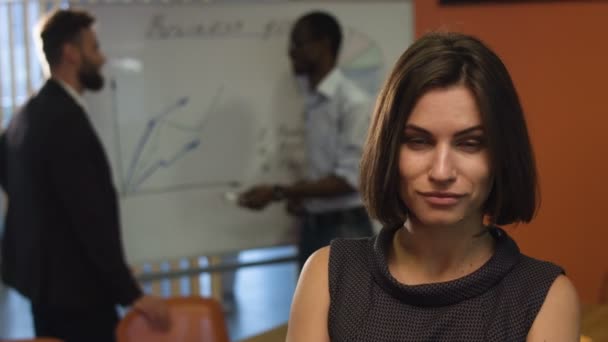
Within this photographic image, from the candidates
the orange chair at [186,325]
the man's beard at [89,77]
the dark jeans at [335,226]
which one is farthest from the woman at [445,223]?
the dark jeans at [335,226]

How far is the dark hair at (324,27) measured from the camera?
10.3 feet

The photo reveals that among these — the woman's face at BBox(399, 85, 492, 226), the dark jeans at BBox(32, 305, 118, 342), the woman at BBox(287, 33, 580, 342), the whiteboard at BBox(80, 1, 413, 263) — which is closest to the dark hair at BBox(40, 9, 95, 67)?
the whiteboard at BBox(80, 1, 413, 263)

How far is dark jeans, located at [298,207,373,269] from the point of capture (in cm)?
304

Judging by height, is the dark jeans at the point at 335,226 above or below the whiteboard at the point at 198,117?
below

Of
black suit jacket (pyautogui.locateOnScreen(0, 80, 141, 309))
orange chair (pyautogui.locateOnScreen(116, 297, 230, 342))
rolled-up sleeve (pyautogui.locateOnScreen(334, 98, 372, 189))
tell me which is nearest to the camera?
orange chair (pyautogui.locateOnScreen(116, 297, 230, 342))

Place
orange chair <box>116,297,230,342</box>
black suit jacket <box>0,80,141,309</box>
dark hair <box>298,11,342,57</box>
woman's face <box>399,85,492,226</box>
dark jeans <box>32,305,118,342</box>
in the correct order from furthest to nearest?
dark hair <box>298,11,342,57</box>, dark jeans <box>32,305,118,342</box>, black suit jacket <box>0,80,141,309</box>, orange chair <box>116,297,230,342</box>, woman's face <box>399,85,492,226</box>

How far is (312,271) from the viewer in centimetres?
107

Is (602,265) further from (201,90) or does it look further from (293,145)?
(201,90)

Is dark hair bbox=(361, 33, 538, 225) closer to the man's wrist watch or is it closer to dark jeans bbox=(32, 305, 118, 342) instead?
dark jeans bbox=(32, 305, 118, 342)

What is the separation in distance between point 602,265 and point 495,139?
3105 mm

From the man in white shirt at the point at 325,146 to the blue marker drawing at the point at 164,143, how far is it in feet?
1.02

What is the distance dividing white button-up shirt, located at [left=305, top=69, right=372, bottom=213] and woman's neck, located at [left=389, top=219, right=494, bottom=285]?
1872mm

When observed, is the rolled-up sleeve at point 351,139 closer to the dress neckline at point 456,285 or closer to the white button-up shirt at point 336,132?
the white button-up shirt at point 336,132

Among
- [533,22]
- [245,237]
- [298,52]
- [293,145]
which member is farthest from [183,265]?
[533,22]
